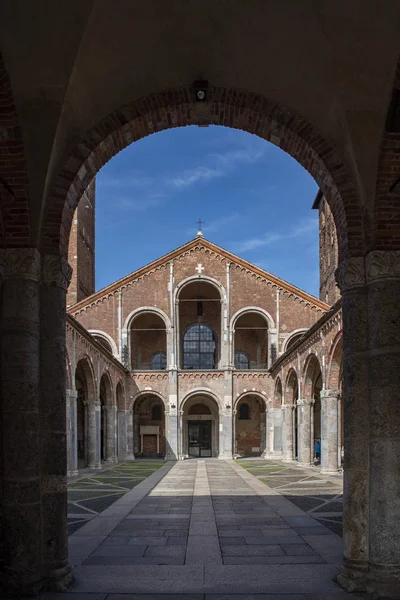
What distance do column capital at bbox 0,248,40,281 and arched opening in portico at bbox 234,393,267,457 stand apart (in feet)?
105

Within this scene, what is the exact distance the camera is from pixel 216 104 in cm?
714

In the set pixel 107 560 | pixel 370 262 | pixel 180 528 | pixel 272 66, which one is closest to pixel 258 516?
pixel 180 528

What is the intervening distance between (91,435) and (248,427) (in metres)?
14.5

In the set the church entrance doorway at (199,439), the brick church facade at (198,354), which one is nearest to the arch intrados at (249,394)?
the brick church facade at (198,354)

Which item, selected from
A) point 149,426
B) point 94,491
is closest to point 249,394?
point 149,426

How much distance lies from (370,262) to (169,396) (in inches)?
1167

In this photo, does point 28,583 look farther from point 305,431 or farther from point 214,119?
point 305,431

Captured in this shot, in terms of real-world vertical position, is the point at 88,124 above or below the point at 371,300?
above

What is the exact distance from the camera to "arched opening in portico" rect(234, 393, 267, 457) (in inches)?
1487

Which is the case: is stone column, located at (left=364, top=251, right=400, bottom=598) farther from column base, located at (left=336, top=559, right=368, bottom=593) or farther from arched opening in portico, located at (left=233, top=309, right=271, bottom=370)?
arched opening in portico, located at (left=233, top=309, right=271, bottom=370)

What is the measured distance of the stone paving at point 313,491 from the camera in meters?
11.3

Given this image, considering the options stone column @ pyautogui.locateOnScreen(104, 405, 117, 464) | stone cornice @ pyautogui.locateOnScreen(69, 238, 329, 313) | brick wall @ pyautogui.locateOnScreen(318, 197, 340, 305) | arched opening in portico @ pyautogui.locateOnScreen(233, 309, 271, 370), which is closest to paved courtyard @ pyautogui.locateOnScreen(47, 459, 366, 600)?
stone column @ pyautogui.locateOnScreen(104, 405, 117, 464)

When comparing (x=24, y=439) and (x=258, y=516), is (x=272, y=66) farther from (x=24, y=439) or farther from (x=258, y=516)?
(x=258, y=516)

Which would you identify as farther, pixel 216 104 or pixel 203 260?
pixel 203 260
